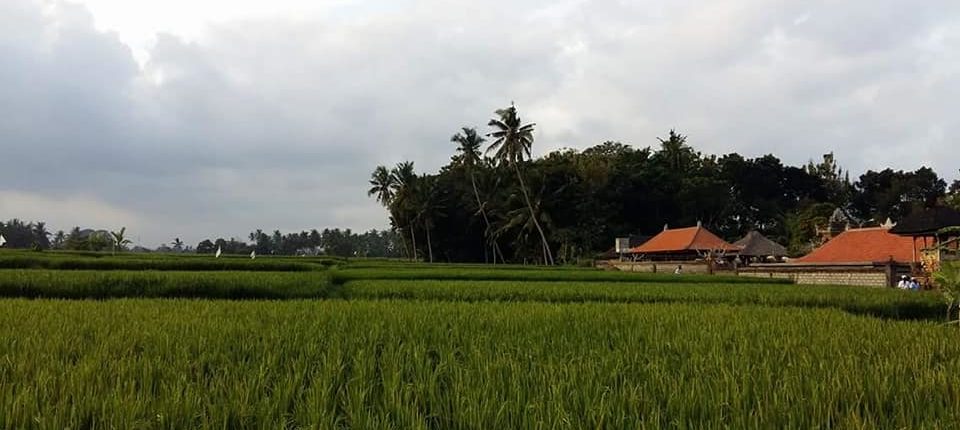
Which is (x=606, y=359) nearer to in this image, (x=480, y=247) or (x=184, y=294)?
(x=184, y=294)

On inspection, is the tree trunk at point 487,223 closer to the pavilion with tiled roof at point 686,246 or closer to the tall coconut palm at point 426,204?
the tall coconut palm at point 426,204

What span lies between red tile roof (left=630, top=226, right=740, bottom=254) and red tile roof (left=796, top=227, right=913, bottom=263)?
6919 mm

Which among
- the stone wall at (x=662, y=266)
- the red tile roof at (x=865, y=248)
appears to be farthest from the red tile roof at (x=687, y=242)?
the red tile roof at (x=865, y=248)

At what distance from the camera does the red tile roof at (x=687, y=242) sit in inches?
1255

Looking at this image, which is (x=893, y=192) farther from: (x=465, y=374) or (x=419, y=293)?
(x=465, y=374)

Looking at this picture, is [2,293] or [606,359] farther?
[2,293]

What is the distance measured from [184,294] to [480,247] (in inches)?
1616

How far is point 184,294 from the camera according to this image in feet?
35.5

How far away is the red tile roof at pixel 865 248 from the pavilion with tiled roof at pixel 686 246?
20.9ft

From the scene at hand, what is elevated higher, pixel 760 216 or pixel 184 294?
pixel 760 216

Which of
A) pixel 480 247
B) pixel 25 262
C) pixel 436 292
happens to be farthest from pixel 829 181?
pixel 25 262

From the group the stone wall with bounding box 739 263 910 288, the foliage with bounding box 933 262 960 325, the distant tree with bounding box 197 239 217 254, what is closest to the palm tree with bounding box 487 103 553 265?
the stone wall with bounding box 739 263 910 288

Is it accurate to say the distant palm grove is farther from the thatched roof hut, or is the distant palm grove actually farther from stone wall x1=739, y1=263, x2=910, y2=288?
stone wall x1=739, y1=263, x2=910, y2=288

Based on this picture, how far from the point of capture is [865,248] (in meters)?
22.9
